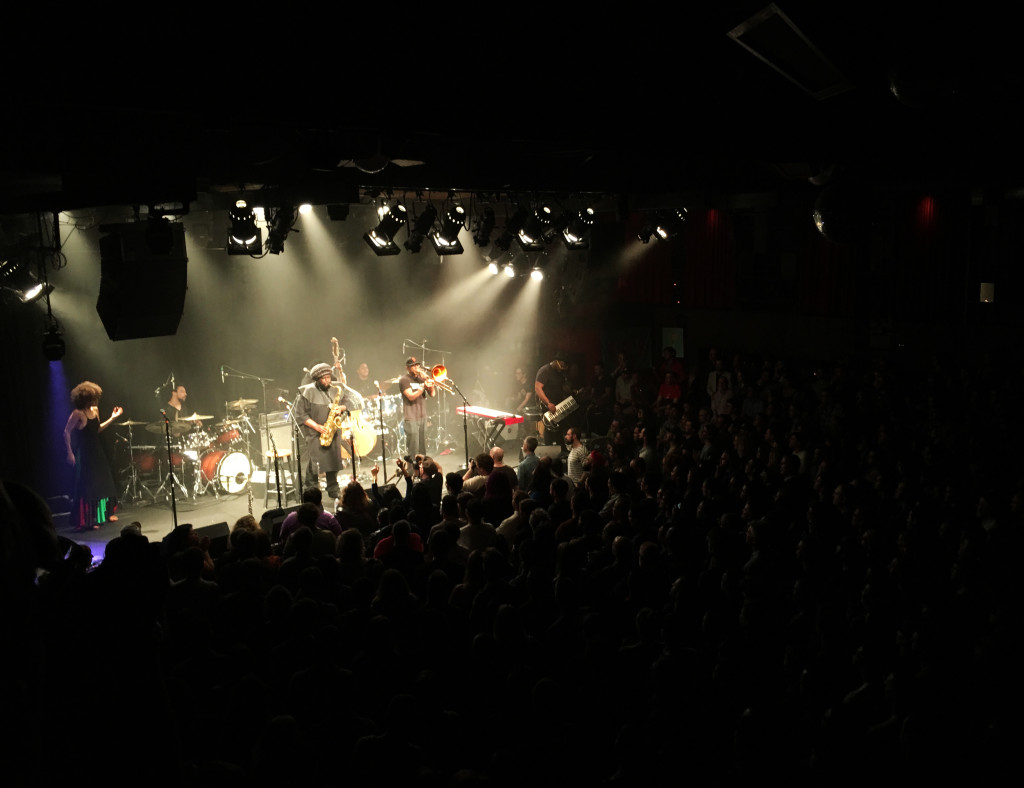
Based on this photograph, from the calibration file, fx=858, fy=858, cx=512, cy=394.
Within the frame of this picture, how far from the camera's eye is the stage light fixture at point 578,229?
451 inches

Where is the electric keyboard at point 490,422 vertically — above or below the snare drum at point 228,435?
below

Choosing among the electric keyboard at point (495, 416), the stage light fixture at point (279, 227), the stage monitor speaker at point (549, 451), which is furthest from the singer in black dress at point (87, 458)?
the stage monitor speaker at point (549, 451)

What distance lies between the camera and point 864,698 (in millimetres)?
3725

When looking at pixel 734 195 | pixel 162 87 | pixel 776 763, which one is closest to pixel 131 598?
pixel 162 87

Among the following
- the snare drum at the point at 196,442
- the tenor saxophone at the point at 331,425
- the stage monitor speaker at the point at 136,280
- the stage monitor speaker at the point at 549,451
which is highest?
the stage monitor speaker at the point at 136,280

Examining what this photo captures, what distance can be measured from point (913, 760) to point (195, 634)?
3.13 meters

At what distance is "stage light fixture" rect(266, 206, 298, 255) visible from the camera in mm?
9430

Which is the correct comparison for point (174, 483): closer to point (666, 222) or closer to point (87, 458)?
point (87, 458)

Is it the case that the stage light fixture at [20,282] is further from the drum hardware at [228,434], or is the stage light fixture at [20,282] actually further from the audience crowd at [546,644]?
the audience crowd at [546,644]

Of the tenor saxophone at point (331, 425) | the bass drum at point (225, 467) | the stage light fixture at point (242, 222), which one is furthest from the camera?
the bass drum at point (225, 467)

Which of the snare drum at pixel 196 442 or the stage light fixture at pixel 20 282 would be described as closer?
the stage light fixture at pixel 20 282

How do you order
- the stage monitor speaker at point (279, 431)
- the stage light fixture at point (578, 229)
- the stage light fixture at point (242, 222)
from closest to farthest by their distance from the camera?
the stage light fixture at point (242, 222) < the stage light fixture at point (578, 229) < the stage monitor speaker at point (279, 431)

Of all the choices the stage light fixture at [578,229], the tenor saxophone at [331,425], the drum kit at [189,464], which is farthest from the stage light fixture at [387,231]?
the drum kit at [189,464]

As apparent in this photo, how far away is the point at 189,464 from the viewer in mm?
11430
